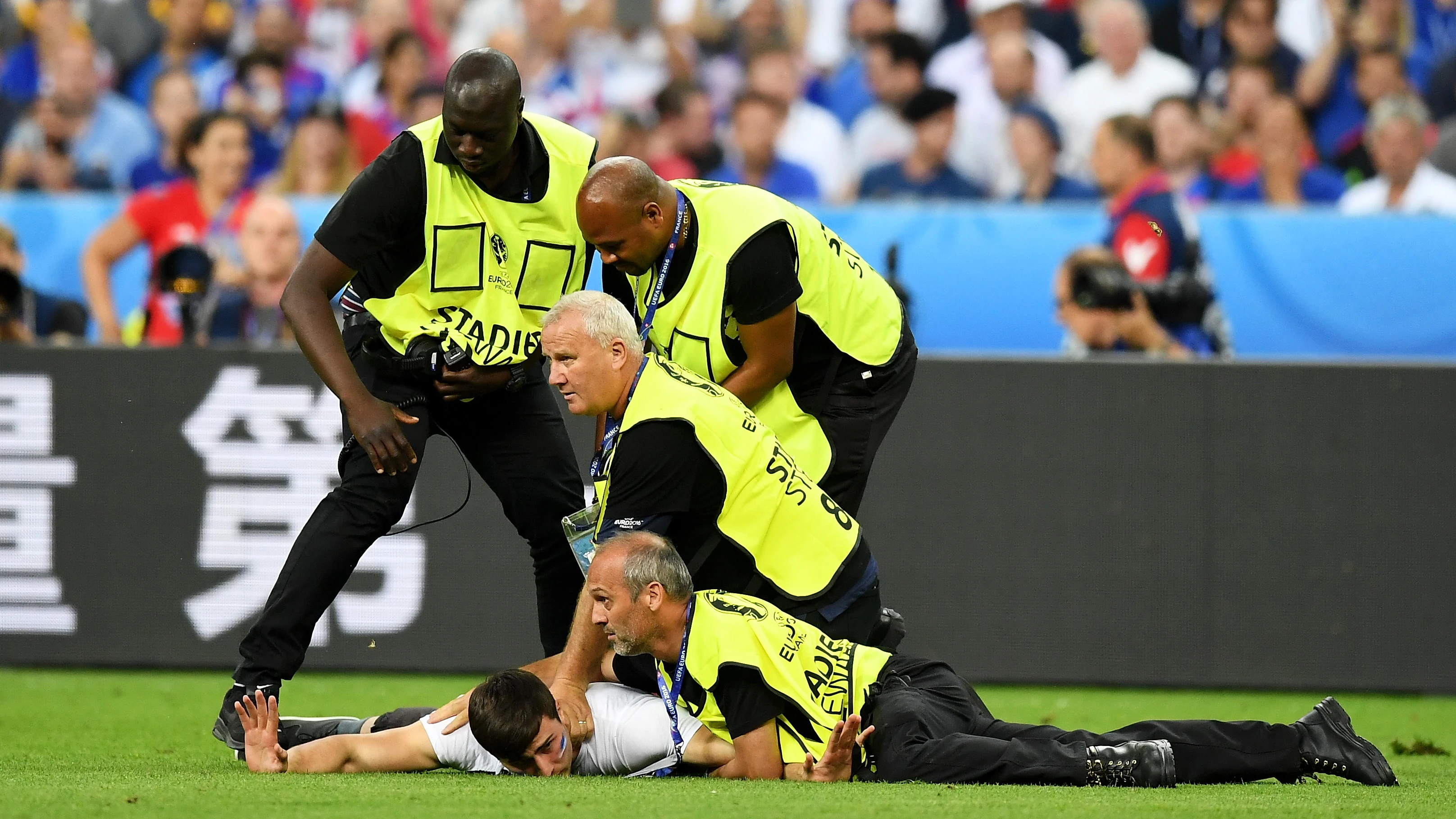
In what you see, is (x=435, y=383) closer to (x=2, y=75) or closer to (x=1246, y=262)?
(x=1246, y=262)

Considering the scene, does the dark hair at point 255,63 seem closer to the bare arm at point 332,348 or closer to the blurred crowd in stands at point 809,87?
the blurred crowd in stands at point 809,87

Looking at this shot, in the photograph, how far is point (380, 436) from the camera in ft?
16.9

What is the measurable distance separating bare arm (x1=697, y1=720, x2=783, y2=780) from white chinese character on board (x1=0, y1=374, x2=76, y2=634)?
443 cm

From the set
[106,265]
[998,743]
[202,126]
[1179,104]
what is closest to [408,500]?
[998,743]

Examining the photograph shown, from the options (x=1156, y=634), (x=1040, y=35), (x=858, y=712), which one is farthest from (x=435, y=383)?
Answer: (x=1040, y=35)

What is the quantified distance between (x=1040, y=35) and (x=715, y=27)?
7.10 feet

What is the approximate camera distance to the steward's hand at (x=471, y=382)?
5.33m

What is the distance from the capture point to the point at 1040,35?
448 inches

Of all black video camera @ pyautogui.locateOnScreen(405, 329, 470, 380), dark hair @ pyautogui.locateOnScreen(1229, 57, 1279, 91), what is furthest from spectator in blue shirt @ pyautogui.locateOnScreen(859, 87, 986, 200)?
black video camera @ pyautogui.locateOnScreen(405, 329, 470, 380)

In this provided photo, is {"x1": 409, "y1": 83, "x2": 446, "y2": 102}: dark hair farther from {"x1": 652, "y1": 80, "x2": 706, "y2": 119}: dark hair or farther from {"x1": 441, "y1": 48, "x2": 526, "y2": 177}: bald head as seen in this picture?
{"x1": 441, "y1": 48, "x2": 526, "y2": 177}: bald head

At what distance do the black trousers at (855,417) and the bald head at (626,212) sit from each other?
89 centimetres

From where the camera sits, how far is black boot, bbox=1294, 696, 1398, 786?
16.0 feet

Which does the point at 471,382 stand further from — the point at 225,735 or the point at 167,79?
the point at 167,79

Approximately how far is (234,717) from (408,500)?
33.2 inches
